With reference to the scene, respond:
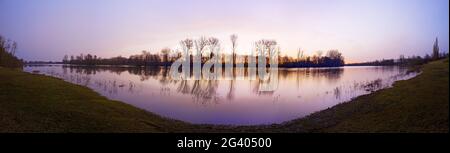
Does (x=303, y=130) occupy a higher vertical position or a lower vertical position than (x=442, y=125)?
lower

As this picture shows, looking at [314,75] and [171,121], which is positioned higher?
[314,75]

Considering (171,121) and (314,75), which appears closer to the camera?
(171,121)

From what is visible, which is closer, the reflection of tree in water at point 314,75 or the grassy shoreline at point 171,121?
the grassy shoreline at point 171,121

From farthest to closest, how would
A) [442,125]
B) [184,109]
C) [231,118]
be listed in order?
1. [184,109]
2. [231,118]
3. [442,125]

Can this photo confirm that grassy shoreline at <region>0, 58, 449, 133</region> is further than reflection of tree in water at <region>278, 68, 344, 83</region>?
No

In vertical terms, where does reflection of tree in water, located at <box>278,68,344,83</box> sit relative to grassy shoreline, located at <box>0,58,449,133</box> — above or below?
above

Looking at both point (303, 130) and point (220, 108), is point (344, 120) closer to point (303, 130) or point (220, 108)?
point (303, 130)

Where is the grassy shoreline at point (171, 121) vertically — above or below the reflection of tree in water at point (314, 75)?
below
